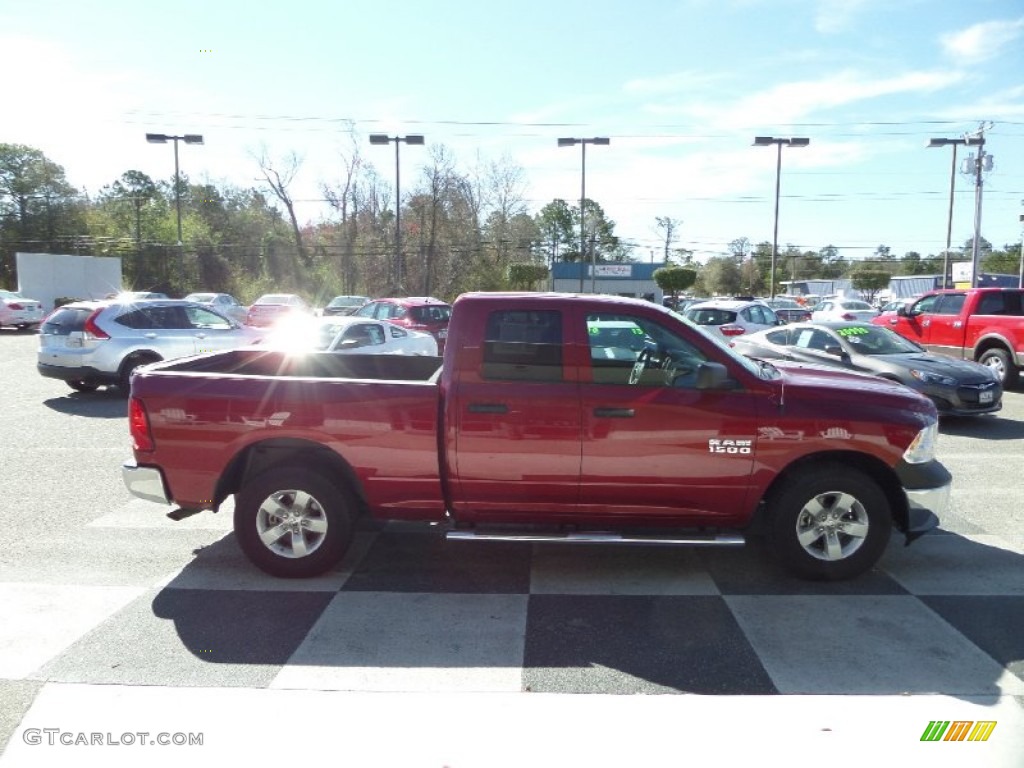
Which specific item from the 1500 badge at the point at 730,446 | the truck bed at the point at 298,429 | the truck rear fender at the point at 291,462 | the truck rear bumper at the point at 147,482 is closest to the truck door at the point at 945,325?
the 1500 badge at the point at 730,446

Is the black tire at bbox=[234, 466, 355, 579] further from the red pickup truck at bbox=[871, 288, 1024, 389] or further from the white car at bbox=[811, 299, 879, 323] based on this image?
the white car at bbox=[811, 299, 879, 323]

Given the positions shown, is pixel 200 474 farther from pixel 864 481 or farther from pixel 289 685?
A: pixel 864 481

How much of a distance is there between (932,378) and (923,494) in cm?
631

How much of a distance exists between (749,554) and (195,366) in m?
4.50

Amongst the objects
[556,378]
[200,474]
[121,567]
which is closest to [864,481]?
[556,378]

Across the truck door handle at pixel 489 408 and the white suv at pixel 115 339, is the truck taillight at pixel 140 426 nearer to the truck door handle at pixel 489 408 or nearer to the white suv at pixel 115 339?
the truck door handle at pixel 489 408

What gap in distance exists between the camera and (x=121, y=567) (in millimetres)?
5160

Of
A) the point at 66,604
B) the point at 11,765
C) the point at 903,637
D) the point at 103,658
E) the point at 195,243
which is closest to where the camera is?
the point at 11,765

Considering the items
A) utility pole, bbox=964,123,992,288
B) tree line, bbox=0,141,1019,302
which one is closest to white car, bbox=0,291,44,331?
tree line, bbox=0,141,1019,302

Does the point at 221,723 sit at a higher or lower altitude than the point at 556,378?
lower

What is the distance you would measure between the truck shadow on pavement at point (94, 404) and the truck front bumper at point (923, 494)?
33.8ft

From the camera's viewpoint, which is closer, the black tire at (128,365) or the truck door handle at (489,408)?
the truck door handle at (489,408)

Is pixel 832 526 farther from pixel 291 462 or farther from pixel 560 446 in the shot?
pixel 291 462

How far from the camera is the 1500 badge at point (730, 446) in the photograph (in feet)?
15.2
